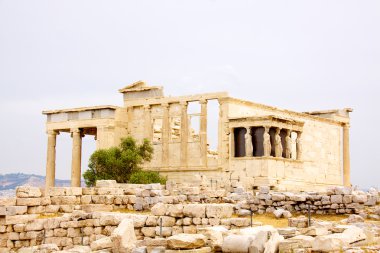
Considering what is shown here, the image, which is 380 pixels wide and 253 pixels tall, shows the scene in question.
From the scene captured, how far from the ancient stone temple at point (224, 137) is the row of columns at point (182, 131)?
0.05 m

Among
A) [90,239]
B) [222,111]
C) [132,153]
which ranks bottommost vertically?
[90,239]

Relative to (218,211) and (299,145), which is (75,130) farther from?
(218,211)

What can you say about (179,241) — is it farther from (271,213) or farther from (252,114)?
(252,114)

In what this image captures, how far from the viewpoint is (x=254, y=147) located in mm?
34000

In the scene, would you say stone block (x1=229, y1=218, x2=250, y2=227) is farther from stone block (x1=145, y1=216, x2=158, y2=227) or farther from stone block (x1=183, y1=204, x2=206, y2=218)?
stone block (x1=145, y1=216, x2=158, y2=227)

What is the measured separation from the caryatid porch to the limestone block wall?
704 cm

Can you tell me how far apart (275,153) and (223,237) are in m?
22.7

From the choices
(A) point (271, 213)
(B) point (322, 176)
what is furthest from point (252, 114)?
(A) point (271, 213)

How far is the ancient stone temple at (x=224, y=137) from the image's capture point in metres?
33.6

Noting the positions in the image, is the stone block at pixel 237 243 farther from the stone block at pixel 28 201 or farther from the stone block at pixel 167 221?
the stone block at pixel 28 201

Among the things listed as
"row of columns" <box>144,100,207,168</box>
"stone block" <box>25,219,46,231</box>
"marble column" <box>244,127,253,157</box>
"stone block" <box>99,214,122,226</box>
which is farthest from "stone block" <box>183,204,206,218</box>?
"row of columns" <box>144,100,207,168</box>

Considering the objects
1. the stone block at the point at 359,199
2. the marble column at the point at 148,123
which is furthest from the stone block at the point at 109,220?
the marble column at the point at 148,123

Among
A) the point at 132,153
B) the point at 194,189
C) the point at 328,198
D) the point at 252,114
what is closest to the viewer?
the point at 328,198

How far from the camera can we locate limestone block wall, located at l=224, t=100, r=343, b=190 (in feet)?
110
